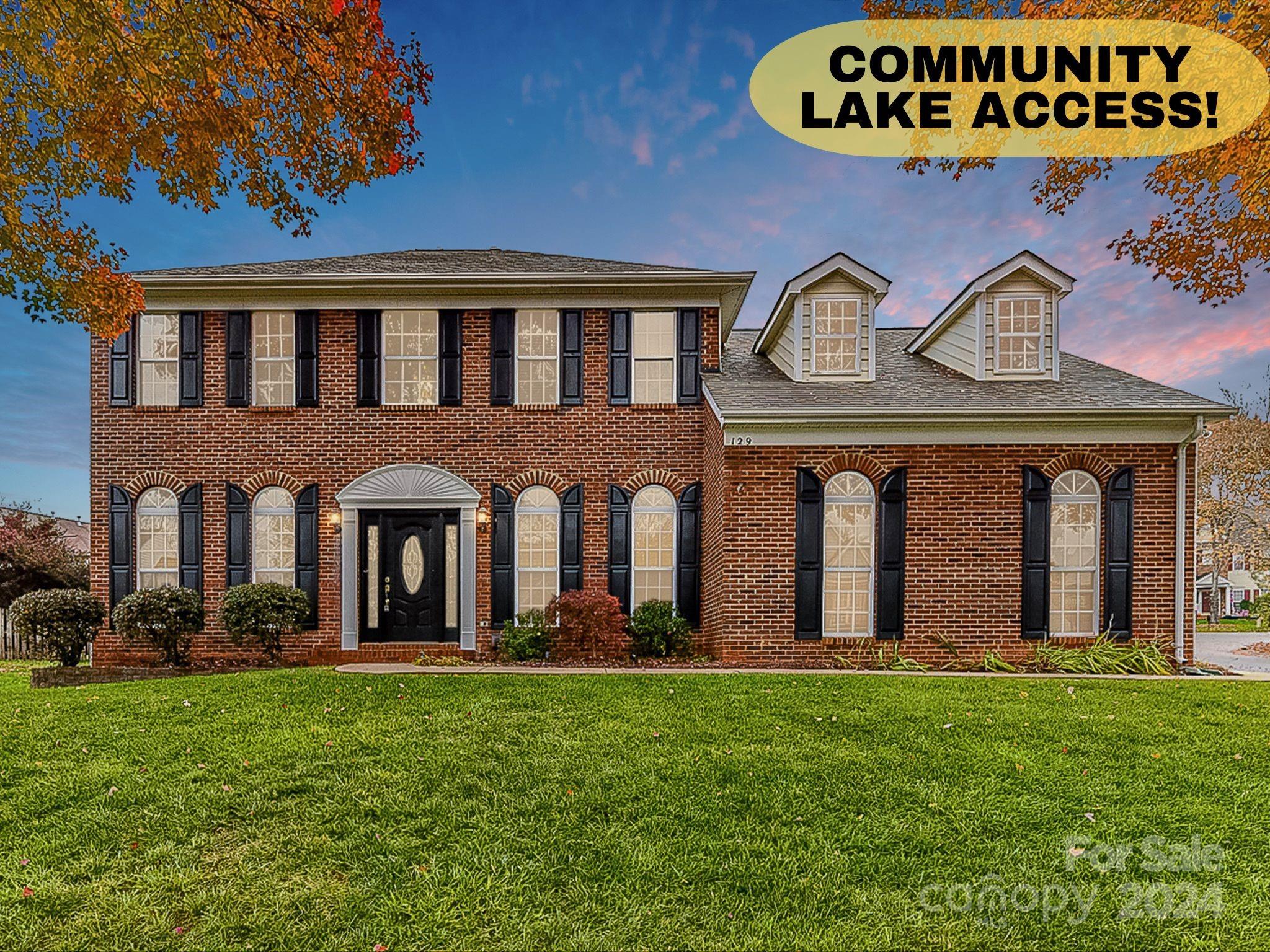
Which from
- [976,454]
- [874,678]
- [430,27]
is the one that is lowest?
[874,678]

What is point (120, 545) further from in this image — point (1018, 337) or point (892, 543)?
point (1018, 337)

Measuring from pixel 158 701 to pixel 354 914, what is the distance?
5.37 m

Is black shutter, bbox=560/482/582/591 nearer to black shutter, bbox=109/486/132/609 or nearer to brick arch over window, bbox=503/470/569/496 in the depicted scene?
brick arch over window, bbox=503/470/569/496

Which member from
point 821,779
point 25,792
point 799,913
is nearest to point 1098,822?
point 821,779

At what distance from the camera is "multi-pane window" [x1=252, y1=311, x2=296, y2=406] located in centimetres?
1092

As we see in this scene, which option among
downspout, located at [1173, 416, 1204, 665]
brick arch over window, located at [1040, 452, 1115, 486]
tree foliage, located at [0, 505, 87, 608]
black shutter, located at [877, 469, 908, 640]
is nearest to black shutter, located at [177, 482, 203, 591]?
tree foliage, located at [0, 505, 87, 608]

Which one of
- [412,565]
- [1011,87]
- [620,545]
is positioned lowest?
[412,565]

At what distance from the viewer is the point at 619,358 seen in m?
10.9

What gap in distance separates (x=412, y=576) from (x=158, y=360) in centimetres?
579

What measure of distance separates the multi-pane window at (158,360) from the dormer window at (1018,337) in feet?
46.2

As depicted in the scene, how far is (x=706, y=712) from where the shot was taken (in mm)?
6500

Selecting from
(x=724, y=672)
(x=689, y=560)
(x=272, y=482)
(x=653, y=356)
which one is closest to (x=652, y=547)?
(x=689, y=560)

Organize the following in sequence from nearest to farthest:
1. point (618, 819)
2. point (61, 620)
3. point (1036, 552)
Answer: point (618, 819)
point (1036, 552)
point (61, 620)

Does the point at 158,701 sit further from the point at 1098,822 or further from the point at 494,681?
the point at 1098,822
